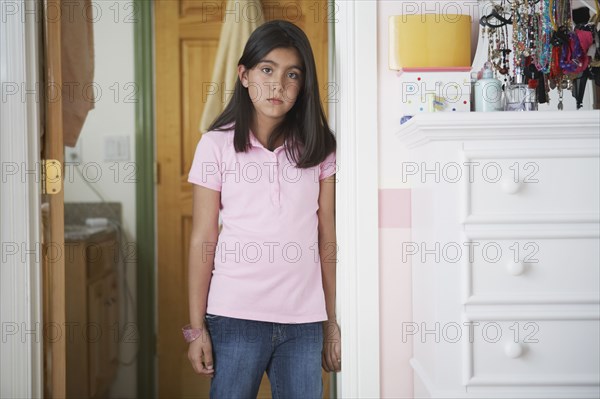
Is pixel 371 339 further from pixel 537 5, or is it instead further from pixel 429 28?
pixel 537 5

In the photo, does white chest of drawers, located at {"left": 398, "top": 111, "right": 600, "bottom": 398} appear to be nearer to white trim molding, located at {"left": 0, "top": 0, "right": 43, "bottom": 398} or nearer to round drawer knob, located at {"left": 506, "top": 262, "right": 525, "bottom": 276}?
round drawer knob, located at {"left": 506, "top": 262, "right": 525, "bottom": 276}

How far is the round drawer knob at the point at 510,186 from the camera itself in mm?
1192

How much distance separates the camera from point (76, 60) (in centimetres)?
217

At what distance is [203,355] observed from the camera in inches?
62.4

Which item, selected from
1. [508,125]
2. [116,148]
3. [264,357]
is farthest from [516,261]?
[116,148]

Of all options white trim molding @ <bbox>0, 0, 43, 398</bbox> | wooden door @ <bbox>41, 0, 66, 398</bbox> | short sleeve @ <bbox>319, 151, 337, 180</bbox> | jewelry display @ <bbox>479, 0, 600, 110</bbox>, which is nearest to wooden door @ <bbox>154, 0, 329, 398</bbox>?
wooden door @ <bbox>41, 0, 66, 398</bbox>

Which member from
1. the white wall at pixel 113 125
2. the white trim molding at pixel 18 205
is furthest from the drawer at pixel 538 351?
the white wall at pixel 113 125

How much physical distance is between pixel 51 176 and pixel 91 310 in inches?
37.4

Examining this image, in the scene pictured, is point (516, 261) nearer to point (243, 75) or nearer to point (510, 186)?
point (510, 186)

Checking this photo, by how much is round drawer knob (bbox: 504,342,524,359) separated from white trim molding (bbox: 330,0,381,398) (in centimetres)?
35

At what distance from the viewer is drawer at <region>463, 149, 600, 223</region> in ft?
3.96

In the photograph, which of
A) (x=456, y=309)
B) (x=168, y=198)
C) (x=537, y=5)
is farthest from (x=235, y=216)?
(x=168, y=198)

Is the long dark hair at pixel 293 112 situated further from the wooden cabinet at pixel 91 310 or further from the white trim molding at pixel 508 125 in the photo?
the wooden cabinet at pixel 91 310

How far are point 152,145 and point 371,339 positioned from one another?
5.93 ft
